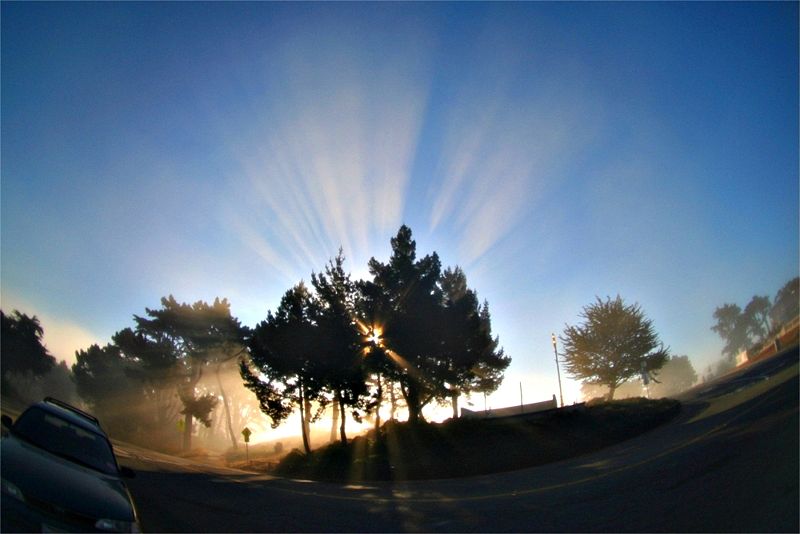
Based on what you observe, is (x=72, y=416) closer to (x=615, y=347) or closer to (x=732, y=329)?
(x=615, y=347)

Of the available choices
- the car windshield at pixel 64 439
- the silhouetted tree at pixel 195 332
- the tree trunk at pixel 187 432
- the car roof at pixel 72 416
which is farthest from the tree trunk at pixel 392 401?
the car windshield at pixel 64 439

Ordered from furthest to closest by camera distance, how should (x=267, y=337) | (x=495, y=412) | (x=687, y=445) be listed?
(x=495, y=412)
(x=267, y=337)
(x=687, y=445)

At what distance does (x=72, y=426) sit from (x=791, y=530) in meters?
10.5

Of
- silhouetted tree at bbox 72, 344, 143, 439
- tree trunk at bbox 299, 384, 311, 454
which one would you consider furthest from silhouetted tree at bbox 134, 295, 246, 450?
tree trunk at bbox 299, 384, 311, 454

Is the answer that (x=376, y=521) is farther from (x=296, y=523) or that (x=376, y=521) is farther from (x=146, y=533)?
(x=146, y=533)

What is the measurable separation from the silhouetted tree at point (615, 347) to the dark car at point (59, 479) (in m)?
44.4

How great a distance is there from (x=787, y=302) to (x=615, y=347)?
99.5 metres

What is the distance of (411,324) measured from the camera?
2598 centimetres

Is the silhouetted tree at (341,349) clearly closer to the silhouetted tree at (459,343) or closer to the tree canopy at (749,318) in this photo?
the silhouetted tree at (459,343)


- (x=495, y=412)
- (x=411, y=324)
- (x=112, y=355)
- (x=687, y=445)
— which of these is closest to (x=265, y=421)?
(x=112, y=355)

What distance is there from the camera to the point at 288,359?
2698cm

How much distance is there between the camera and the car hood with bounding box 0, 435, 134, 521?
14.3 ft

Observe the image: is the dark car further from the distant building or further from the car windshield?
Result: the distant building

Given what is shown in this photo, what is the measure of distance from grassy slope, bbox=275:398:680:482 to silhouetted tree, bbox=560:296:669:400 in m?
12.3
